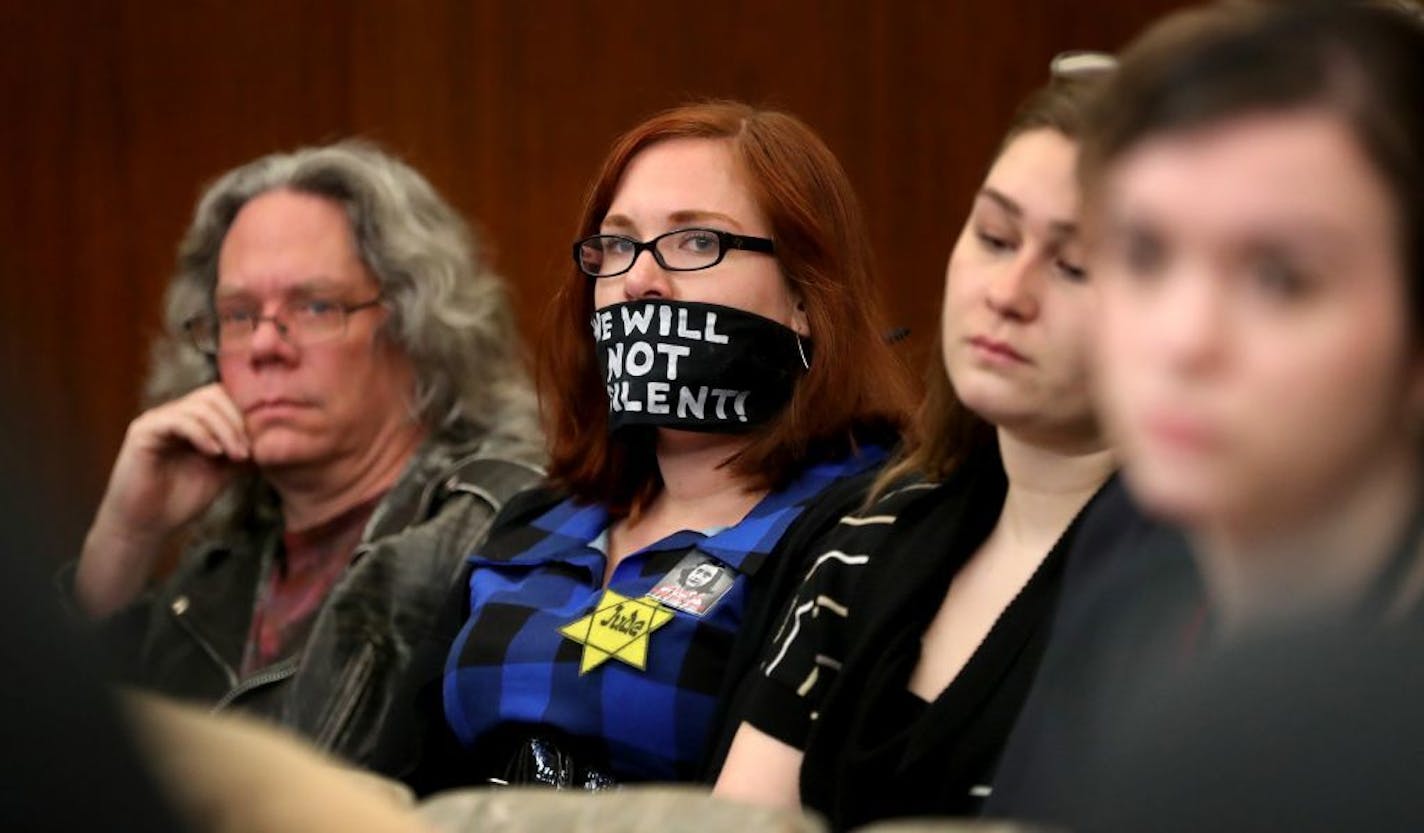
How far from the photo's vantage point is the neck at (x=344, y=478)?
2818 millimetres

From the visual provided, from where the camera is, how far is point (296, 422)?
2781 millimetres

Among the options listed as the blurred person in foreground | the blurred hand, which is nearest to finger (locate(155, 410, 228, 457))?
the blurred hand

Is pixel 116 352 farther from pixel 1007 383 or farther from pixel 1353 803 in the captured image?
pixel 1353 803

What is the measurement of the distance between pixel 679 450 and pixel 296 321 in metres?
0.86

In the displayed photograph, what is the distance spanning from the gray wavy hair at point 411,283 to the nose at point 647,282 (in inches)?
28.8

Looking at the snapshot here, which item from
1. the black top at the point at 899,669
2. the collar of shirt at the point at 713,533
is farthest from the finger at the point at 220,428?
the black top at the point at 899,669

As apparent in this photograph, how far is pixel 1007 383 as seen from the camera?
4.54 ft

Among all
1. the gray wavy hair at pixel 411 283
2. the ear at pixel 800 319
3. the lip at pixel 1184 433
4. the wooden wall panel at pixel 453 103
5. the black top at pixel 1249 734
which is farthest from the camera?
the wooden wall panel at pixel 453 103

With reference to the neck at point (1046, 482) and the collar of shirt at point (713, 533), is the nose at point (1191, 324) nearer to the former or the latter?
the neck at point (1046, 482)

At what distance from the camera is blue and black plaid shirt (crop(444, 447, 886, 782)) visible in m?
2.00

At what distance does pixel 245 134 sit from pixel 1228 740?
3.33 meters

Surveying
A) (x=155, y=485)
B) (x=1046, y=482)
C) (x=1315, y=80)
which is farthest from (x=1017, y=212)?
(x=155, y=485)

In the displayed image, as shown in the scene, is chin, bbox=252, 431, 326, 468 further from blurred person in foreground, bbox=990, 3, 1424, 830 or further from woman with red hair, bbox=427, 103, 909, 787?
blurred person in foreground, bbox=990, 3, 1424, 830

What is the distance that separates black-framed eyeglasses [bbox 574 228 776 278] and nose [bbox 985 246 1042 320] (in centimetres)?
80
